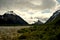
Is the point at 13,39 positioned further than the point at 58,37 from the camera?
Yes

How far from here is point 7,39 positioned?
91.3ft

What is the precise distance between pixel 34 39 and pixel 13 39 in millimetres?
5109

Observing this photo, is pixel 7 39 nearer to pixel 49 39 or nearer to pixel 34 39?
pixel 34 39

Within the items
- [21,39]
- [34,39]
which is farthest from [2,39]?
[34,39]

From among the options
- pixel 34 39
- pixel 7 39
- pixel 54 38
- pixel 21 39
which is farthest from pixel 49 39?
pixel 7 39

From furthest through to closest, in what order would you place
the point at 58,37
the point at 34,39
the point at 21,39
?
the point at 21,39 < the point at 34,39 < the point at 58,37

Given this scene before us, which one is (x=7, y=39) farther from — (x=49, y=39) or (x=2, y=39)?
(x=49, y=39)

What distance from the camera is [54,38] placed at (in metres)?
19.5

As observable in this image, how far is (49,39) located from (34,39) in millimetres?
3685

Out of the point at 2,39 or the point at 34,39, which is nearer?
the point at 34,39

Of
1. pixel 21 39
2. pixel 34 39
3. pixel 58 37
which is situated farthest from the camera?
pixel 21 39

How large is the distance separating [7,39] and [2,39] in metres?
0.69

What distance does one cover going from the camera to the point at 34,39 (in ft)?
77.4

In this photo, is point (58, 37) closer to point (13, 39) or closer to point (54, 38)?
point (54, 38)
